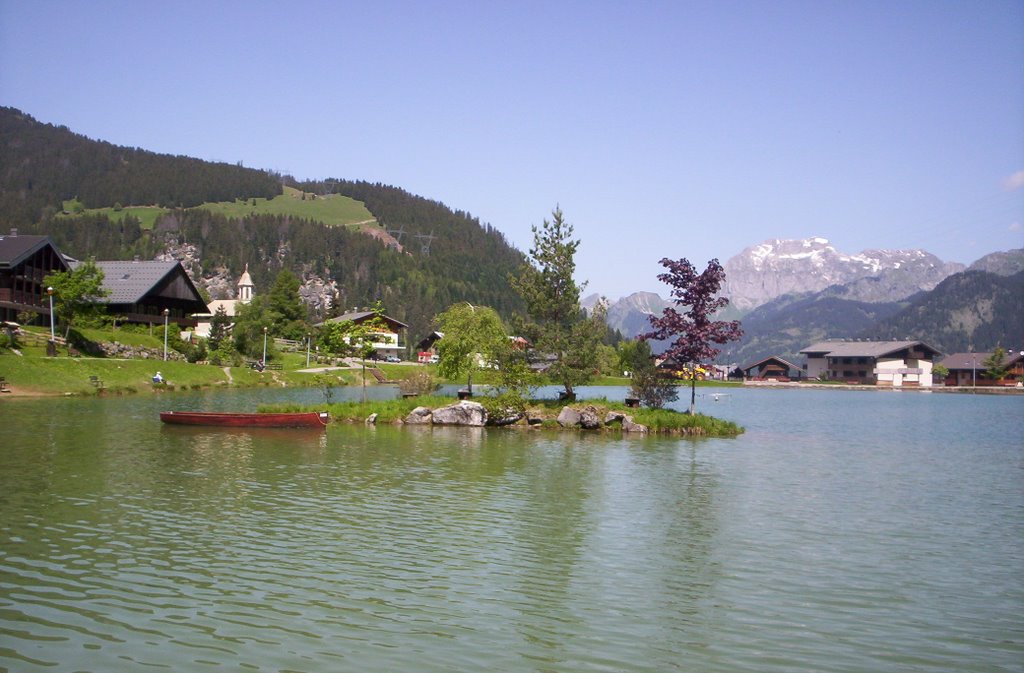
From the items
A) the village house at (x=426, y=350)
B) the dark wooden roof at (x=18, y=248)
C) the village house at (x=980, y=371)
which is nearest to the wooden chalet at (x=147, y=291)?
the dark wooden roof at (x=18, y=248)

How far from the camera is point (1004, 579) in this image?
1922cm

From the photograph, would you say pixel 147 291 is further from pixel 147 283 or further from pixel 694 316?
pixel 694 316

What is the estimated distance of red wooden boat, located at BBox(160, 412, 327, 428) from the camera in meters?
47.5

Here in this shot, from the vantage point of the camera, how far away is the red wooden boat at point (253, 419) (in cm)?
4753

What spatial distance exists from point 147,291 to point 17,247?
18774 mm

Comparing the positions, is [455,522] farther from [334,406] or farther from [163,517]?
[334,406]

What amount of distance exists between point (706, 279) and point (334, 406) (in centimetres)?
2630

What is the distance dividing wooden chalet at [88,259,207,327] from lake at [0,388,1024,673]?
68.5 m

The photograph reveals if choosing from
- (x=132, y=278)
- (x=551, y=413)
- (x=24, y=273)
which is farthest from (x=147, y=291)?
(x=551, y=413)

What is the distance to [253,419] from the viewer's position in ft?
159

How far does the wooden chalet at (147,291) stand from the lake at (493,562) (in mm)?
68543

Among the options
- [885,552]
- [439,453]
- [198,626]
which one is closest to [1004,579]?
[885,552]

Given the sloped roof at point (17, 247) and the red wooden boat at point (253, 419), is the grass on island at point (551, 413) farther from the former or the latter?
the sloped roof at point (17, 247)

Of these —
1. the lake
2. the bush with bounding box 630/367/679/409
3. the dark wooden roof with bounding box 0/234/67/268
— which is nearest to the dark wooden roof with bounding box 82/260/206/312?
the dark wooden roof with bounding box 0/234/67/268
